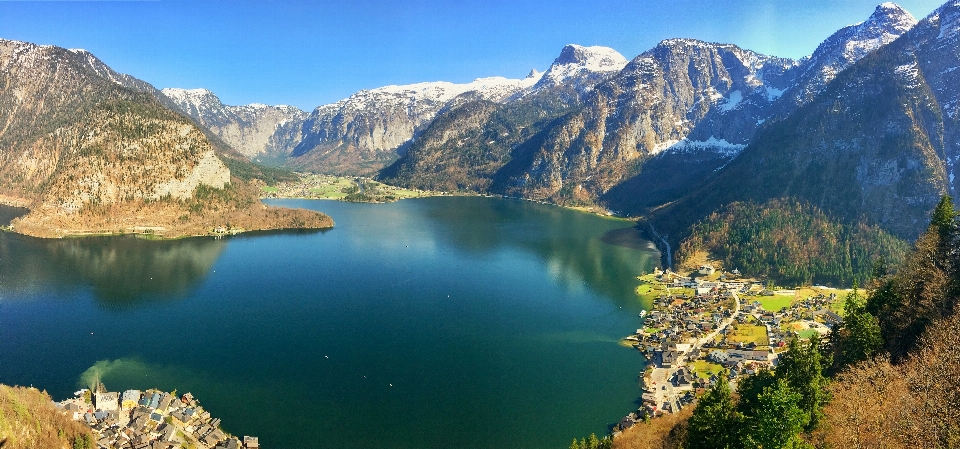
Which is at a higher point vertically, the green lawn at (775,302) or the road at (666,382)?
the green lawn at (775,302)

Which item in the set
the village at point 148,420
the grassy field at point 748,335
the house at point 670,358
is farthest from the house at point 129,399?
the grassy field at point 748,335

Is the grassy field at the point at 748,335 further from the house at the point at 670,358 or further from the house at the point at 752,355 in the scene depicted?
the house at the point at 670,358

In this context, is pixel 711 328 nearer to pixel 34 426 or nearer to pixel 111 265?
pixel 34 426

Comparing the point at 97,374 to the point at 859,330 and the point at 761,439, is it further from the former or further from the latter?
the point at 859,330

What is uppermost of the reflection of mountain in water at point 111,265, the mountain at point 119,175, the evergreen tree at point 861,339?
the mountain at point 119,175

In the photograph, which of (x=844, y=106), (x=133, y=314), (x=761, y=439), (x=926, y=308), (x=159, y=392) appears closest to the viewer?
(x=761, y=439)

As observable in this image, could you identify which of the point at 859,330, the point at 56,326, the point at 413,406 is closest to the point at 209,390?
the point at 413,406
